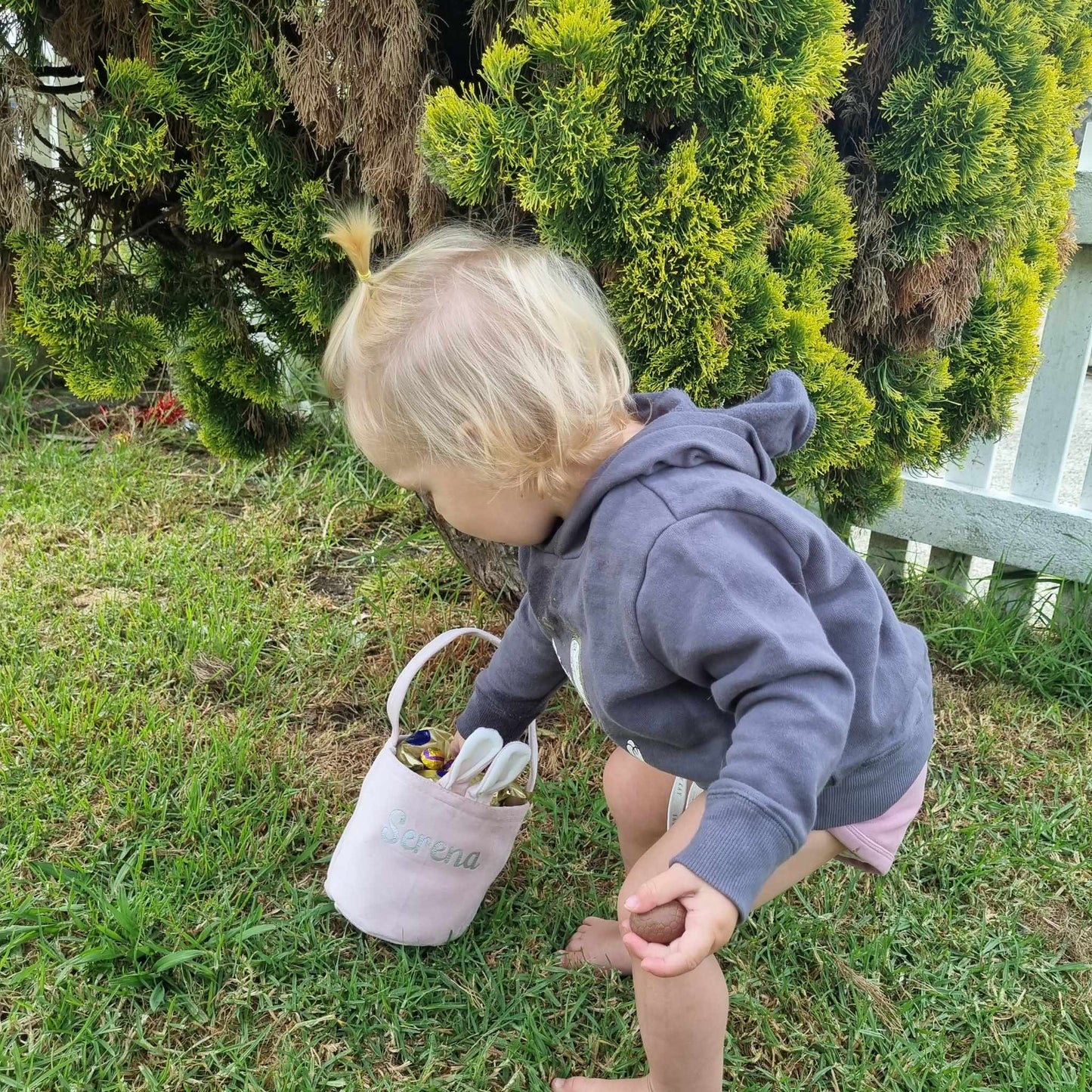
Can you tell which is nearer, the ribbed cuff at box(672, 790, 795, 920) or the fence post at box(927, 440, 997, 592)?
the ribbed cuff at box(672, 790, 795, 920)

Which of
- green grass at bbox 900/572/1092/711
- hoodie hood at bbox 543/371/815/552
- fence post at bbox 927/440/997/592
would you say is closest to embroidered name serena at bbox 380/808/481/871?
hoodie hood at bbox 543/371/815/552

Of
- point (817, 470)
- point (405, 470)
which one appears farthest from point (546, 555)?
point (817, 470)

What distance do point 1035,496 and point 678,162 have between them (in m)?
2.07

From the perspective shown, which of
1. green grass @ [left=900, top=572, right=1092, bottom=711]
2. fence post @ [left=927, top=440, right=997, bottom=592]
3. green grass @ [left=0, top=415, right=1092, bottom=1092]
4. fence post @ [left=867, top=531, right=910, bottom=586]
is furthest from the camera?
fence post @ [left=867, top=531, right=910, bottom=586]

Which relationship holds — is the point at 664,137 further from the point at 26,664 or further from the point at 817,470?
the point at 26,664

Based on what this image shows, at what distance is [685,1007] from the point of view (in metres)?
1.59

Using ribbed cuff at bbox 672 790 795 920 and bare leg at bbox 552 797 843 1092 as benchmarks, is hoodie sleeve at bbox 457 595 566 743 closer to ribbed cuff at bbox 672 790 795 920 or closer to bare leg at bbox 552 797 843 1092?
bare leg at bbox 552 797 843 1092

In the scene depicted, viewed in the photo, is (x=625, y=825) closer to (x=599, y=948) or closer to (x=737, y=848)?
(x=599, y=948)

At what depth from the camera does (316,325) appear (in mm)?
2271

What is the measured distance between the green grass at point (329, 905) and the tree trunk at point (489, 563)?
22 cm

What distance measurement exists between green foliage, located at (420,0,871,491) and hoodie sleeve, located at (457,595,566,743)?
0.55 meters

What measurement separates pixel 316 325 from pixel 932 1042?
187cm

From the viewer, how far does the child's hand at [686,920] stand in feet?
4.03

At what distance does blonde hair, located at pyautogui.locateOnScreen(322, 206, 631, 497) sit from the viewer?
5.16 ft
